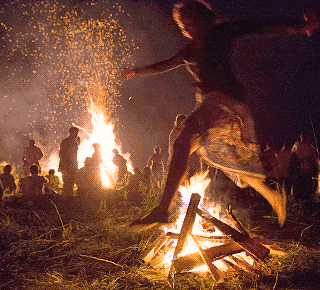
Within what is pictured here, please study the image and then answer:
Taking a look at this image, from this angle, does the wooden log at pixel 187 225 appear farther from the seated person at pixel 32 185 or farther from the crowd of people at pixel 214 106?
the seated person at pixel 32 185

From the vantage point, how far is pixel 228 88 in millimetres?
2416

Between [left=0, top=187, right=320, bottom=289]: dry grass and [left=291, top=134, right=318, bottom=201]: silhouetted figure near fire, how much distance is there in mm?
2783

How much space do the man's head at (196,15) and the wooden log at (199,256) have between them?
1916mm

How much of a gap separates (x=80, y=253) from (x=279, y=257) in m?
1.91

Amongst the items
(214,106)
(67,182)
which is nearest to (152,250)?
(214,106)

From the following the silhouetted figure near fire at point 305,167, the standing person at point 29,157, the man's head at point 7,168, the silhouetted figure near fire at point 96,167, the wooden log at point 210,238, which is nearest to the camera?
the wooden log at point 210,238

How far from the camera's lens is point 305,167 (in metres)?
6.68

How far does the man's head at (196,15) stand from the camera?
238cm

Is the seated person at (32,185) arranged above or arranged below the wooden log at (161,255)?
above

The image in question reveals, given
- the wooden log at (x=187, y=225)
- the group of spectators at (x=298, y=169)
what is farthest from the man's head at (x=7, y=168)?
the group of spectators at (x=298, y=169)

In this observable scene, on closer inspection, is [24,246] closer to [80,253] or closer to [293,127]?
[80,253]

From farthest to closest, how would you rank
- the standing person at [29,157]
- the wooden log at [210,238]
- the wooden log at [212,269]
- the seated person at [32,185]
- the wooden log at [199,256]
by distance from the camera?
the standing person at [29,157] → the seated person at [32,185] → the wooden log at [210,238] → the wooden log at [199,256] → the wooden log at [212,269]

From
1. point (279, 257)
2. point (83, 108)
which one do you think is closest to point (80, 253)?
point (279, 257)

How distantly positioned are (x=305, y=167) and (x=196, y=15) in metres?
5.74
